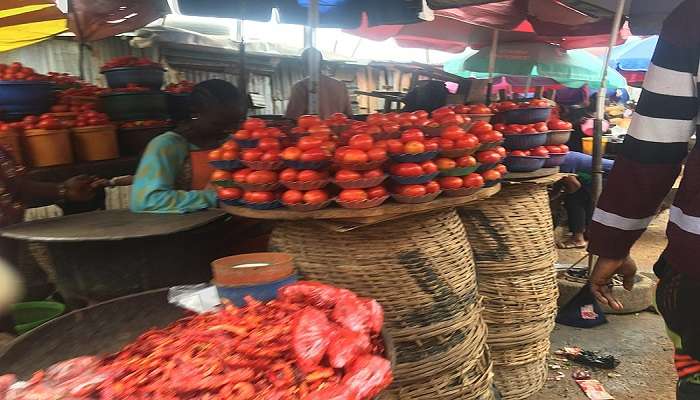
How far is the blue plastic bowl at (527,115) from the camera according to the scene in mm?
3186

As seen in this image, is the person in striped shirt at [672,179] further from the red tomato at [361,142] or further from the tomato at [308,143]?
the tomato at [308,143]

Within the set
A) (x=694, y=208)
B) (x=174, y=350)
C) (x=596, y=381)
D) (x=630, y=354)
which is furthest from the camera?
(x=630, y=354)

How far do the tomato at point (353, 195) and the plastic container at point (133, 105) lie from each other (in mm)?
2514

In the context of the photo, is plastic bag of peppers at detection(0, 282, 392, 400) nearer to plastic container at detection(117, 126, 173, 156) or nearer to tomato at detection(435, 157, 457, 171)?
tomato at detection(435, 157, 457, 171)

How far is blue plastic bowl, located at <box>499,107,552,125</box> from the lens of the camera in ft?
10.5

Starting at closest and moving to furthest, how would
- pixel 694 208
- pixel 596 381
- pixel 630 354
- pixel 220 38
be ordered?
1. pixel 694 208
2. pixel 596 381
3. pixel 630 354
4. pixel 220 38

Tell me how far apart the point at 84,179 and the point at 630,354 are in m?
4.24

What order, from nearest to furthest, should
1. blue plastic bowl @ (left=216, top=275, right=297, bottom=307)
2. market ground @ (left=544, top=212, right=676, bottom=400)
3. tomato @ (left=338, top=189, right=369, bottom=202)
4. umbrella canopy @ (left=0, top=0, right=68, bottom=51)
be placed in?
blue plastic bowl @ (left=216, top=275, right=297, bottom=307)
tomato @ (left=338, top=189, right=369, bottom=202)
market ground @ (left=544, top=212, right=676, bottom=400)
umbrella canopy @ (left=0, top=0, right=68, bottom=51)

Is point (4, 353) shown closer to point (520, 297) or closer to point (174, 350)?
point (174, 350)

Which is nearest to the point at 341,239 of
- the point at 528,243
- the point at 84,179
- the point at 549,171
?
the point at 528,243

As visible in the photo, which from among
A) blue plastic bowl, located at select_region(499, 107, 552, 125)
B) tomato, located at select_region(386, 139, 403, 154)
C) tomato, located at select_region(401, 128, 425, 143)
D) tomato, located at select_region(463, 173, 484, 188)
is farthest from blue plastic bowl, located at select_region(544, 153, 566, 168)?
tomato, located at select_region(386, 139, 403, 154)

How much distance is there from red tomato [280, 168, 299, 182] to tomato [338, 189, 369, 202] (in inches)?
8.3

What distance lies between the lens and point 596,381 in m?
3.37

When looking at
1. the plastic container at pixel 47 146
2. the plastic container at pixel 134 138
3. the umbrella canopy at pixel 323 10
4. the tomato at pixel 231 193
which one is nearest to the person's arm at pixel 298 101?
the umbrella canopy at pixel 323 10
